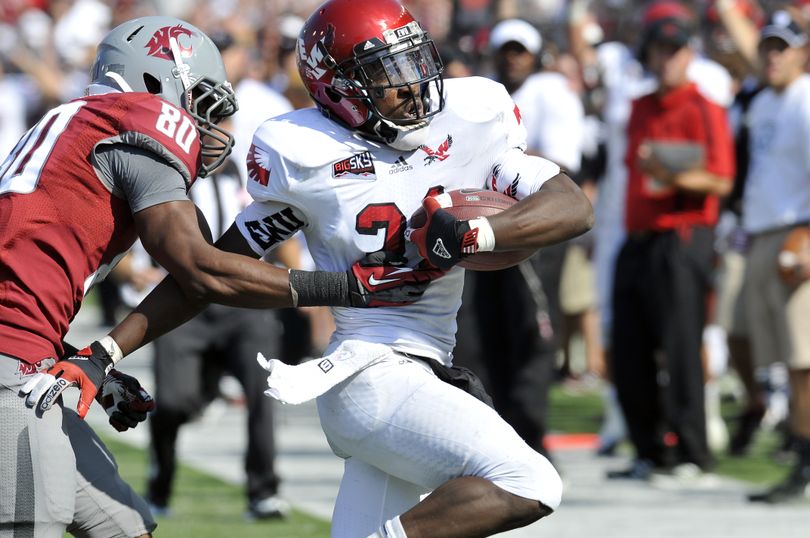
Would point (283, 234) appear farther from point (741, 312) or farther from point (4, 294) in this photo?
point (741, 312)

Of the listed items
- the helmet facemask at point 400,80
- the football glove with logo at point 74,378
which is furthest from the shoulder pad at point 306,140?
the football glove with logo at point 74,378

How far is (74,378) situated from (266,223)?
0.71 metres

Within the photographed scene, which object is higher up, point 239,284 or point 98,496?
point 239,284

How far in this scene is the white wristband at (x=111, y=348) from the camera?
156 inches

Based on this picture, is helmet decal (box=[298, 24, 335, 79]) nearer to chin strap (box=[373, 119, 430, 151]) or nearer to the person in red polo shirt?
chin strap (box=[373, 119, 430, 151])

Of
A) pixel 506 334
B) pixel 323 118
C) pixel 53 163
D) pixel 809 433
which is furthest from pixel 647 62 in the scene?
pixel 53 163

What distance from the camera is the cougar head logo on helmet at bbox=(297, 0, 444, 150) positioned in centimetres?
399

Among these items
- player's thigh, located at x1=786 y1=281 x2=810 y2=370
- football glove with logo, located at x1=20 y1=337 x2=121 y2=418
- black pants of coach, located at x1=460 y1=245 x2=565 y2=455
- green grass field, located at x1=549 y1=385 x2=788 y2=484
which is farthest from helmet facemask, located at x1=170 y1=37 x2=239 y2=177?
green grass field, located at x1=549 y1=385 x2=788 y2=484

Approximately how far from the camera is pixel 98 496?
3.98m

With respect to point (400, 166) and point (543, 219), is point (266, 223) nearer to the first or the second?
point (400, 166)

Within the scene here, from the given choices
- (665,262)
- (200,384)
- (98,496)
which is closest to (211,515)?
(200,384)

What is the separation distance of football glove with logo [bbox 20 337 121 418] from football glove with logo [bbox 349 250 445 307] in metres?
0.70

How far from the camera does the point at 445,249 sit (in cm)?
376

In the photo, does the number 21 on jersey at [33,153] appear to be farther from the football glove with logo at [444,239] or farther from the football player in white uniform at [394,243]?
the football glove with logo at [444,239]
